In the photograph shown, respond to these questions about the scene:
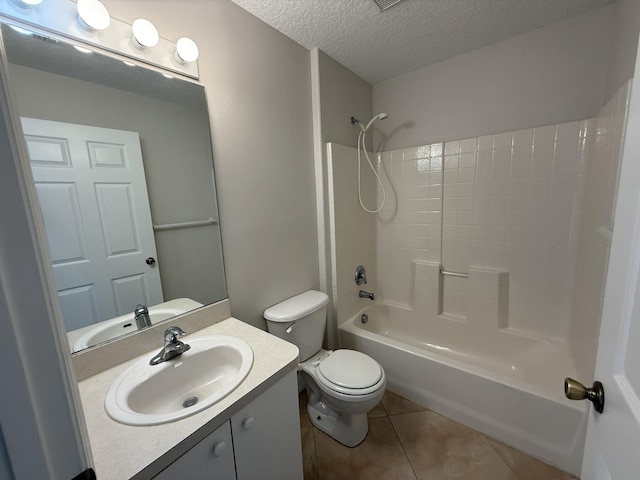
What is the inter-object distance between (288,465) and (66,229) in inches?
Result: 46.4

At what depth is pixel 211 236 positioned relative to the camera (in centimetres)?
131

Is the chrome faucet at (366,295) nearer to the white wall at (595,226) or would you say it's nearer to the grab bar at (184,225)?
the white wall at (595,226)

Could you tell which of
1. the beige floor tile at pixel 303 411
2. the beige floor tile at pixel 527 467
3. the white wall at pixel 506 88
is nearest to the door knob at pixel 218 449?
the beige floor tile at pixel 303 411

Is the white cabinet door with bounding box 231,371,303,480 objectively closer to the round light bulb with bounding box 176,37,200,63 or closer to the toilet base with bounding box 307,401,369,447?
the toilet base with bounding box 307,401,369,447

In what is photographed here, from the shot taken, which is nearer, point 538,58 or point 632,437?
point 632,437

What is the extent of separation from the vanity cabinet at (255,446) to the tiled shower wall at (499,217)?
1.04m

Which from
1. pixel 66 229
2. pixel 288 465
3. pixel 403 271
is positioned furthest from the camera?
pixel 403 271

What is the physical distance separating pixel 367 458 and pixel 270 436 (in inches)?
31.3

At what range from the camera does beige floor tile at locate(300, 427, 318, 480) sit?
1354mm

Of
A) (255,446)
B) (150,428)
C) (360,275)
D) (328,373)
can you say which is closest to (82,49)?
(150,428)

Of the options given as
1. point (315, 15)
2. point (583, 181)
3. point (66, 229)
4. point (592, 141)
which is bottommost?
point (66, 229)

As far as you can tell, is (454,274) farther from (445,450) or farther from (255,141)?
(255,141)

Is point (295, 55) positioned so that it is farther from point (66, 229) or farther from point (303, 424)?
point (303, 424)

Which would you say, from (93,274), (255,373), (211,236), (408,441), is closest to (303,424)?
(408,441)
